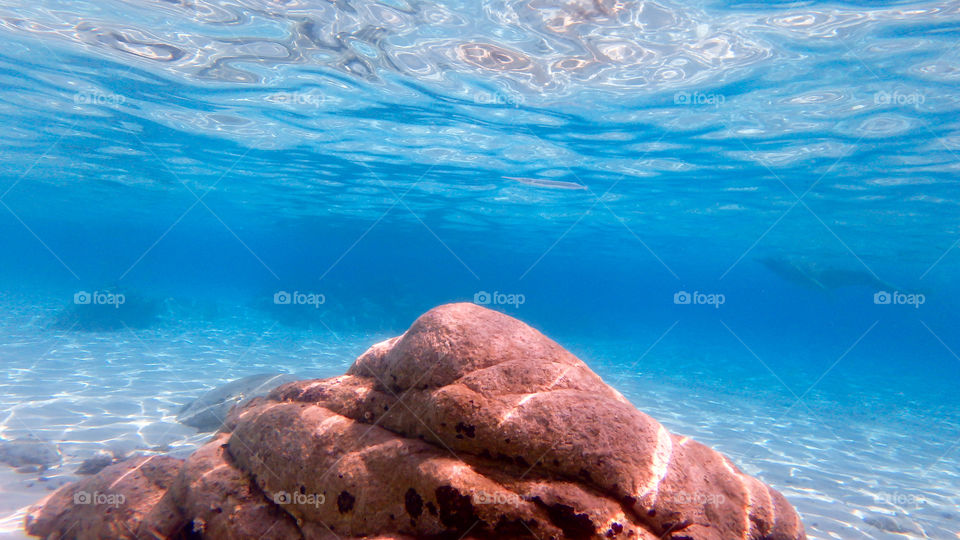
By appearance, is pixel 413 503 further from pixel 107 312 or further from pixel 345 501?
pixel 107 312

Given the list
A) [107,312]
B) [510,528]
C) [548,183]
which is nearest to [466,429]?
[510,528]

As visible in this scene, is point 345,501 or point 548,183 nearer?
point 345,501

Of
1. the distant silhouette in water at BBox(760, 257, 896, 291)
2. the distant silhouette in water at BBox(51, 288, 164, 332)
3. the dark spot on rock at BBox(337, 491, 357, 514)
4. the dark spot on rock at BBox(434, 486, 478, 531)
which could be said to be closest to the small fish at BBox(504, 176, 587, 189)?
the distant silhouette in water at BBox(760, 257, 896, 291)

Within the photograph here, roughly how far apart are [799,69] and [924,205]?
59.7ft

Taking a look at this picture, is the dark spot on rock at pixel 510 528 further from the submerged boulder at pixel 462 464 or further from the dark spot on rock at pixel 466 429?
the dark spot on rock at pixel 466 429

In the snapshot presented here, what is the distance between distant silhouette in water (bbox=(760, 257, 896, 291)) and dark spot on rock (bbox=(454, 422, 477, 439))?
1551 inches

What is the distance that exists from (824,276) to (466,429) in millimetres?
41437

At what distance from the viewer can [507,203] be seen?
1265 inches

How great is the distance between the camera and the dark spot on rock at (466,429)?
3.37 metres

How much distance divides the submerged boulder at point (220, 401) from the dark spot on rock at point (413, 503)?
785 centimetres

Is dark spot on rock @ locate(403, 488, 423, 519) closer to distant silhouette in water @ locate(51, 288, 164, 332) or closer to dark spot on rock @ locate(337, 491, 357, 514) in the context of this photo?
dark spot on rock @ locate(337, 491, 357, 514)

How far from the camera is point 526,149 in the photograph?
2011 cm

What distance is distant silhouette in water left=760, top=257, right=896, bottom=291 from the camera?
3466 centimetres

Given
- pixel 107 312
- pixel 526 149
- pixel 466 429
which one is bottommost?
pixel 107 312
